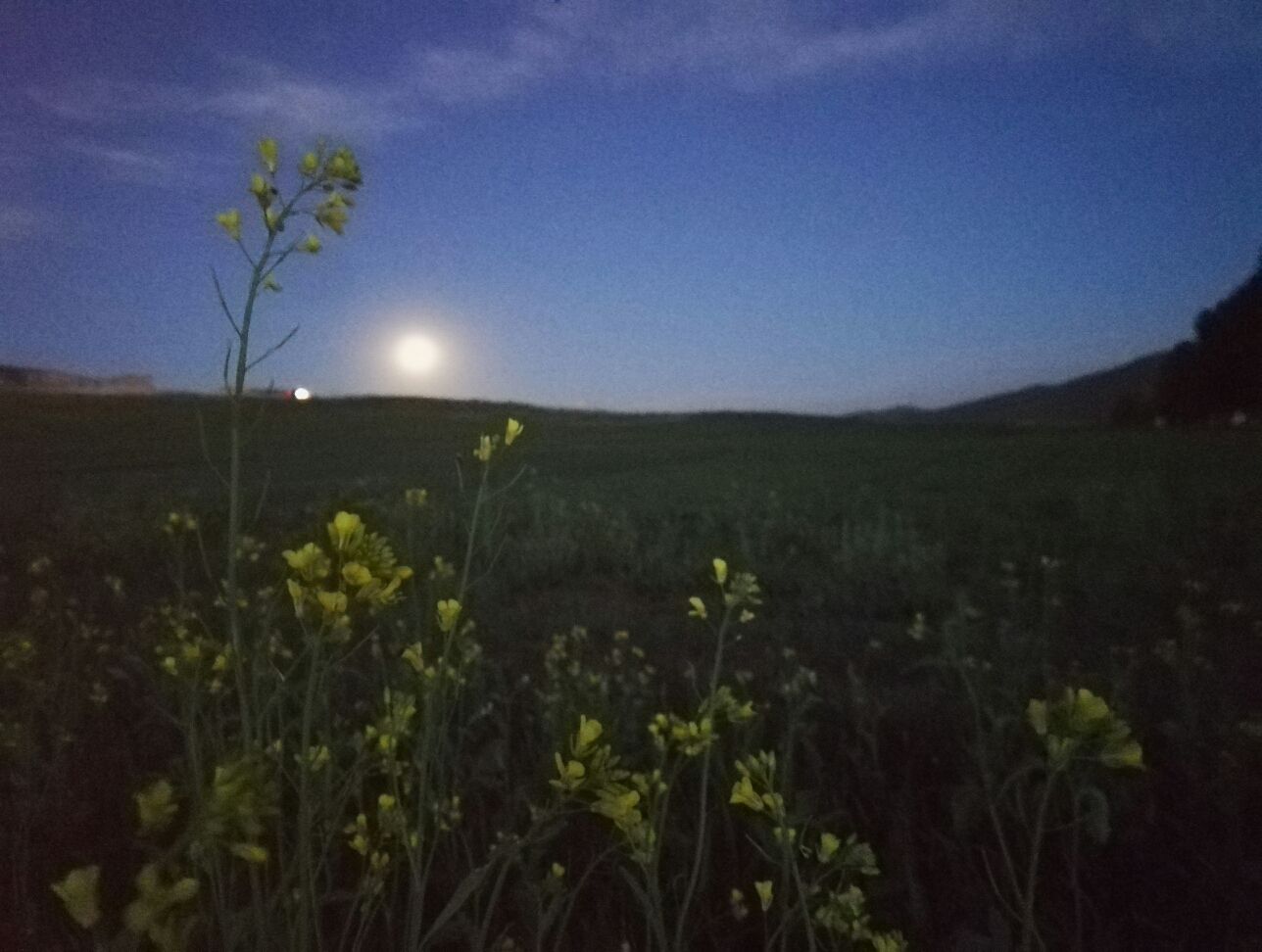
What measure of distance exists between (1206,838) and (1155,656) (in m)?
1.21

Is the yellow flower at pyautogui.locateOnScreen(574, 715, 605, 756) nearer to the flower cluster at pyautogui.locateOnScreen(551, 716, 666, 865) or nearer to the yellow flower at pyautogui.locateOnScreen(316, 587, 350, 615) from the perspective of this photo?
the flower cluster at pyautogui.locateOnScreen(551, 716, 666, 865)

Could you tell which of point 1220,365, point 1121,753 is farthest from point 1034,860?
point 1220,365

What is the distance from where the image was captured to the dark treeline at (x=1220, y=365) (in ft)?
59.9

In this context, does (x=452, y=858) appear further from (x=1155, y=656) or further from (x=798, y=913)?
(x=1155, y=656)

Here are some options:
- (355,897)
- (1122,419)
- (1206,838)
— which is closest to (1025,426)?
(1122,419)

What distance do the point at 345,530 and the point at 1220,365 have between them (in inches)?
901

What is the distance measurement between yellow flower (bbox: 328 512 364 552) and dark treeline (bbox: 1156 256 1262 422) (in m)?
18.2

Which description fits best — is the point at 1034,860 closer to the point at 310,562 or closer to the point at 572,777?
the point at 572,777

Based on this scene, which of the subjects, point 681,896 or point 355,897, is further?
point 681,896

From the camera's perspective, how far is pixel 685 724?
6.15 feet

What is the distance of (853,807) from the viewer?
263 centimetres

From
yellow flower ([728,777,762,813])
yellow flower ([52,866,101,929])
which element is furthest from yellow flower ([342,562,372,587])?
yellow flower ([728,777,762,813])

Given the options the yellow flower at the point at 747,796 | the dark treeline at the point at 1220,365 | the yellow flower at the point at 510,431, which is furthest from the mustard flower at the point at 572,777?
the dark treeline at the point at 1220,365

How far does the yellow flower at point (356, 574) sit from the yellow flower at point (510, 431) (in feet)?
1.46
